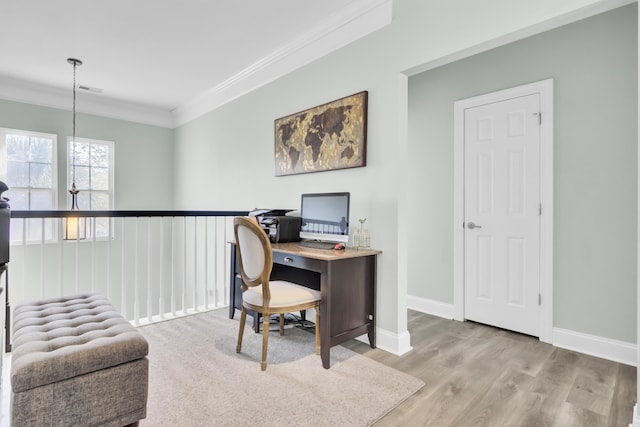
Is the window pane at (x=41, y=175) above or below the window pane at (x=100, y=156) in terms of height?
below

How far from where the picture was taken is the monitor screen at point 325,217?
264 centimetres

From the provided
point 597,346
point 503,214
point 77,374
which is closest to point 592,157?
point 503,214

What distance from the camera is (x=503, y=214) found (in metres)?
2.91

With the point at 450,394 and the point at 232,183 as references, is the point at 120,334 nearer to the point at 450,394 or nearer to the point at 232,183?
the point at 450,394

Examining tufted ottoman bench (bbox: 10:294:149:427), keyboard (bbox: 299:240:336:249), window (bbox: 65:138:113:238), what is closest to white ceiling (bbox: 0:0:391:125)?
window (bbox: 65:138:113:238)

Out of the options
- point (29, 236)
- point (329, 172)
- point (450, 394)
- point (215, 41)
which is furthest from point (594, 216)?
point (29, 236)

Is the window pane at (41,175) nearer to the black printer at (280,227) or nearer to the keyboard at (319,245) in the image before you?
the black printer at (280,227)

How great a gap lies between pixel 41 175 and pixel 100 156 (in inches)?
30.6

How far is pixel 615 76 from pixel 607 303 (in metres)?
1.56

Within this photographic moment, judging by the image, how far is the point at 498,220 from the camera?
2945mm

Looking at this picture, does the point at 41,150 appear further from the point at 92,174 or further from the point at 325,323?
the point at 325,323

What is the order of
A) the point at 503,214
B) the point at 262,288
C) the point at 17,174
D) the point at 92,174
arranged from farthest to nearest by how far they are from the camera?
the point at 92,174 < the point at 17,174 < the point at 503,214 < the point at 262,288

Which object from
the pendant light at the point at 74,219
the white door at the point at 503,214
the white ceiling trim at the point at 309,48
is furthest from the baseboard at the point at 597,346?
the pendant light at the point at 74,219

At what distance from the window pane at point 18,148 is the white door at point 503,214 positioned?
536cm
